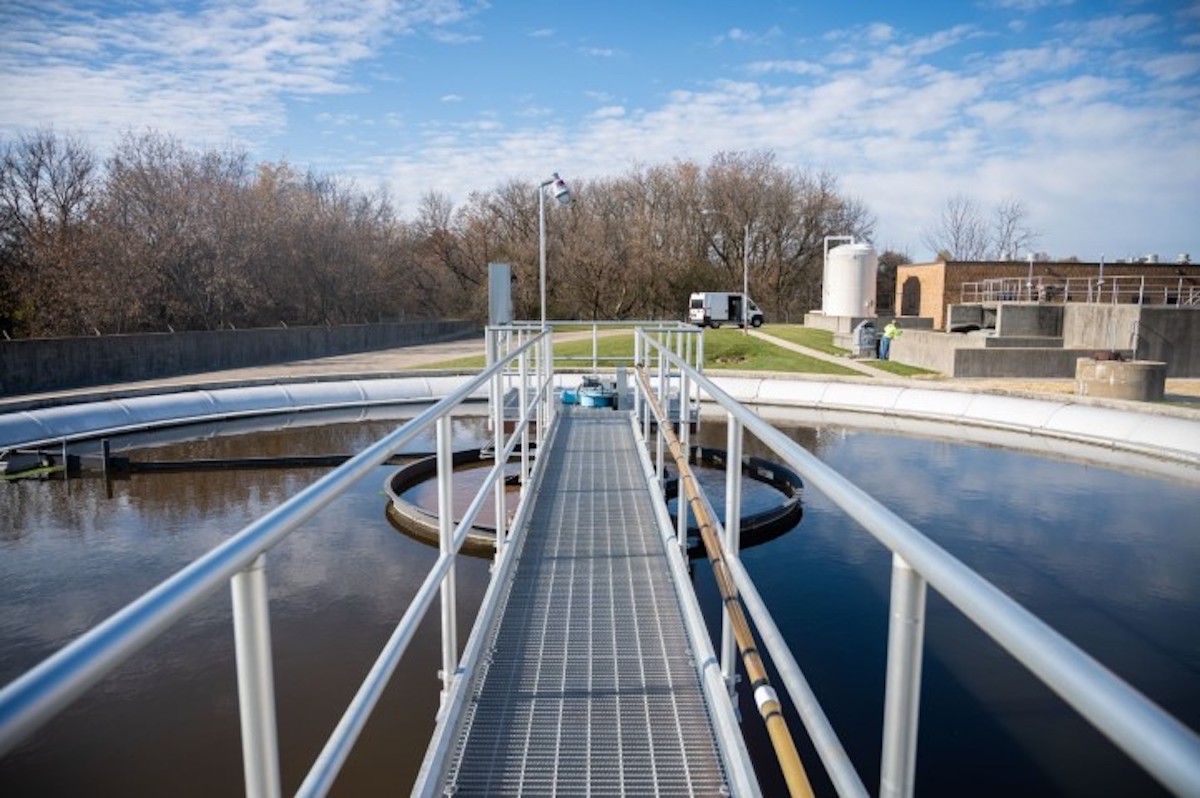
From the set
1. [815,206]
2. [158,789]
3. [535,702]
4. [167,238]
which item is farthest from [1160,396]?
[815,206]

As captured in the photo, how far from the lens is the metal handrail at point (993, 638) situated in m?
0.72

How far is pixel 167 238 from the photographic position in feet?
80.2

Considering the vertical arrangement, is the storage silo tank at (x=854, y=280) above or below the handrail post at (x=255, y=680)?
above

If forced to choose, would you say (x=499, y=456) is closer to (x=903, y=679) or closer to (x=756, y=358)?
(x=903, y=679)

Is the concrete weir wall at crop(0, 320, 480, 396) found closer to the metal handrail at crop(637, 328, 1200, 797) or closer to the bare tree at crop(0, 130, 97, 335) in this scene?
the bare tree at crop(0, 130, 97, 335)

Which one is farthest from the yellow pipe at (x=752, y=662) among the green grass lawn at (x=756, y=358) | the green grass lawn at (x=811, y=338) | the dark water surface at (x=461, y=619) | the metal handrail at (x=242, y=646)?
the green grass lawn at (x=811, y=338)

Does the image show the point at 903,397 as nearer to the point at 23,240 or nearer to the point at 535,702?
the point at 535,702

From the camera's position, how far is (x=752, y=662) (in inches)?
89.0

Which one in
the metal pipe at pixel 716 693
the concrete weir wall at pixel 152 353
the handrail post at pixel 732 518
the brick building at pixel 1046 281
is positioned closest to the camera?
the metal pipe at pixel 716 693

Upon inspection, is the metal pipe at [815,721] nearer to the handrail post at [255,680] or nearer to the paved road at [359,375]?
the handrail post at [255,680]

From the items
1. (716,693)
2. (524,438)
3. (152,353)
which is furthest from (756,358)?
(716,693)

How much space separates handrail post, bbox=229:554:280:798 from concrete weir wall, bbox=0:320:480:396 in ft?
64.0

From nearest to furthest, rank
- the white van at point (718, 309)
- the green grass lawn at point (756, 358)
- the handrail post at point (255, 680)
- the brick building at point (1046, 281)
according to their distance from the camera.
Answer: the handrail post at point (255, 680)
the green grass lawn at point (756, 358)
the brick building at point (1046, 281)
the white van at point (718, 309)

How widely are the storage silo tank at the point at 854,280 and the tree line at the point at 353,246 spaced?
4680 millimetres
